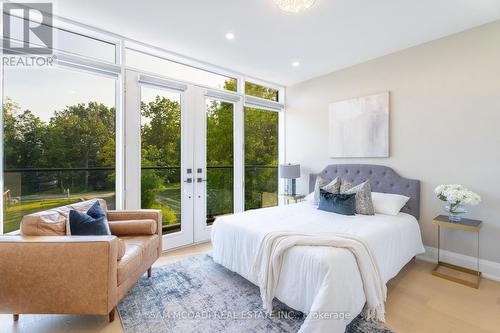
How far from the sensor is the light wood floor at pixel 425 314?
188 cm

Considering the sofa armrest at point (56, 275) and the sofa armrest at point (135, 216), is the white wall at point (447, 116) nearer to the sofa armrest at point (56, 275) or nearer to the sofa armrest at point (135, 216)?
the sofa armrest at point (135, 216)

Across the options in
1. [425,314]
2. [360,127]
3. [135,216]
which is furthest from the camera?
[360,127]

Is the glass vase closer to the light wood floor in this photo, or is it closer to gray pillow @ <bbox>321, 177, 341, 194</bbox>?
the light wood floor

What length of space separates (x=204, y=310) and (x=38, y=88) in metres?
3.02

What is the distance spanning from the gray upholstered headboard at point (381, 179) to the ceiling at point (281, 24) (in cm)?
168

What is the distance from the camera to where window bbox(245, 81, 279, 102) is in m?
4.57

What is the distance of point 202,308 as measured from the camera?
213 centimetres

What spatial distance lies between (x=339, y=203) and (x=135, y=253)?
7.69 feet

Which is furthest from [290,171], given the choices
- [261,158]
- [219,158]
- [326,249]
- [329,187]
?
[326,249]

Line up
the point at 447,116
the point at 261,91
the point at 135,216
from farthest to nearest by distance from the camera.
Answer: the point at 261,91
the point at 447,116
the point at 135,216

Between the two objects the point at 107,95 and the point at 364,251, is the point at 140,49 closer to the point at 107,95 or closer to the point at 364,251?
the point at 107,95

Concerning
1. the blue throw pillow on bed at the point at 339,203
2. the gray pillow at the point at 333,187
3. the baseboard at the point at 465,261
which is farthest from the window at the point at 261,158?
the baseboard at the point at 465,261

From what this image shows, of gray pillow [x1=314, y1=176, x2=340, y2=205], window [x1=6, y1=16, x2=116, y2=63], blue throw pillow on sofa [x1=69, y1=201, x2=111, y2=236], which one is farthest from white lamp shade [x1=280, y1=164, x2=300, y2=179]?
window [x1=6, y1=16, x2=116, y2=63]

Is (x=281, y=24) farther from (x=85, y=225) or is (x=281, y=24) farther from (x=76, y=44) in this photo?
(x=85, y=225)
